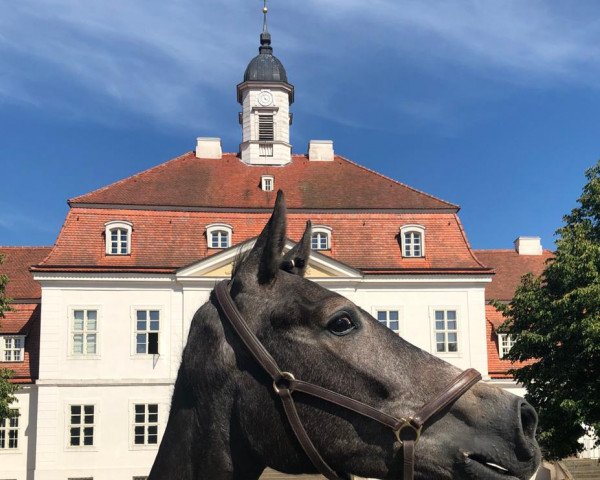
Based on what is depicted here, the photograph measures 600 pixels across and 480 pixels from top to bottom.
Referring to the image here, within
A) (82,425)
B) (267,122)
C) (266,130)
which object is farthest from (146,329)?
(267,122)

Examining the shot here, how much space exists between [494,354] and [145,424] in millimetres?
15644

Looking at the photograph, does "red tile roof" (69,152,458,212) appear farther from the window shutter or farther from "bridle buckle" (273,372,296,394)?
"bridle buckle" (273,372,296,394)

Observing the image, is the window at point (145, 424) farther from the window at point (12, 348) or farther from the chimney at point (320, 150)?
the chimney at point (320, 150)

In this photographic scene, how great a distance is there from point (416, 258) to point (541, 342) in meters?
10.7

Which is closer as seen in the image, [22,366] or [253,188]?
[22,366]

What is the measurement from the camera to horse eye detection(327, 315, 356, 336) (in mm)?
2445

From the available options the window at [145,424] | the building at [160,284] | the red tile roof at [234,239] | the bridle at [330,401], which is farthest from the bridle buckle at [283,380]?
the window at [145,424]

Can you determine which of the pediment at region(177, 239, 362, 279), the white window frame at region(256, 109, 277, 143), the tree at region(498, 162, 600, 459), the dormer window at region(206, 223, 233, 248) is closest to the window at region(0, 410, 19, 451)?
the pediment at region(177, 239, 362, 279)

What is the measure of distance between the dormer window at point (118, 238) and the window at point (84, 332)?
8.98 feet

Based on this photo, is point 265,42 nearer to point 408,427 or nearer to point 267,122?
point 267,122

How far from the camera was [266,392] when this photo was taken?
2.45 m

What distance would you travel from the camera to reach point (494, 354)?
35906mm

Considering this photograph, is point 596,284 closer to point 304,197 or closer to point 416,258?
point 416,258

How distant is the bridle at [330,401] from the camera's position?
225 cm
